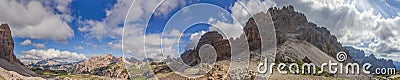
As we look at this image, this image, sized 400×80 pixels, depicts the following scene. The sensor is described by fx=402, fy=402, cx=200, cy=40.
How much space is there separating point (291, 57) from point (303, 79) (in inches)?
2829

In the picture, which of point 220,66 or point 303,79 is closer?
point 220,66

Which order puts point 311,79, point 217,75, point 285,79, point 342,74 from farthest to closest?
point 342,74 < point 311,79 < point 285,79 < point 217,75

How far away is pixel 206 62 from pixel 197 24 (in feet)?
10.8

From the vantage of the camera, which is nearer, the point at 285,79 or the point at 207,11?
the point at 207,11

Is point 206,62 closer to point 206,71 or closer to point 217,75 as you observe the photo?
point 206,71

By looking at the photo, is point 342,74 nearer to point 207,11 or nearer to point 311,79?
point 311,79

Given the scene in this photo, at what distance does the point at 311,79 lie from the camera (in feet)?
437

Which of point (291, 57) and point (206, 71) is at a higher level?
point (291, 57)

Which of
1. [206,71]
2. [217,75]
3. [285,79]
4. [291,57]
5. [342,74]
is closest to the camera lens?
[217,75]

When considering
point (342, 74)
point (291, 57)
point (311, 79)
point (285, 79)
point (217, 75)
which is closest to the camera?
point (217, 75)

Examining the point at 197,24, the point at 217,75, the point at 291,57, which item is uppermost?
the point at 291,57

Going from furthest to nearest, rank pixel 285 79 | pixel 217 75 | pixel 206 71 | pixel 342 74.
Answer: pixel 342 74 → pixel 285 79 → pixel 206 71 → pixel 217 75

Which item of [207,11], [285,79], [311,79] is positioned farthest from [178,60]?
[311,79]

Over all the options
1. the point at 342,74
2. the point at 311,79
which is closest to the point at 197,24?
the point at 311,79
